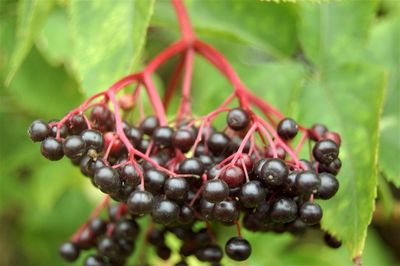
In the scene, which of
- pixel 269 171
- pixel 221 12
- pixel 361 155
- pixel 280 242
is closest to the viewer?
pixel 269 171

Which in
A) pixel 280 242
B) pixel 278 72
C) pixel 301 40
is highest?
pixel 301 40

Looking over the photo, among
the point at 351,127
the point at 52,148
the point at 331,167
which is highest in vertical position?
the point at 351,127

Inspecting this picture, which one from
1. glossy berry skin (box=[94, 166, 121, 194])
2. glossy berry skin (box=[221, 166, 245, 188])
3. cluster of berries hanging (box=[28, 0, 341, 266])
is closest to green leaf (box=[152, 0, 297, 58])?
cluster of berries hanging (box=[28, 0, 341, 266])

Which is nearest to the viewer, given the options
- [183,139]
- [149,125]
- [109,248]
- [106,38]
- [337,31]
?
[183,139]

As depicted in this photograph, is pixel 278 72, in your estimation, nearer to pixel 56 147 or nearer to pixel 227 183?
pixel 227 183

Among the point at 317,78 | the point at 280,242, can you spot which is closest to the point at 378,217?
the point at 280,242

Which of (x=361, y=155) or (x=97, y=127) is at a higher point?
(x=361, y=155)

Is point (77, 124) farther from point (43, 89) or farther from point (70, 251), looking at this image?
point (43, 89)

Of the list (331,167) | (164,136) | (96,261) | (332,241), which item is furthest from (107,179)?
(332,241)
